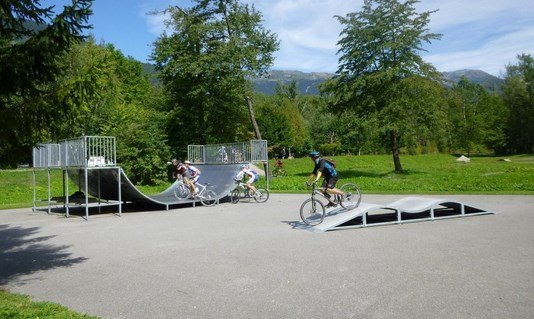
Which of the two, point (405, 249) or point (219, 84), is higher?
point (219, 84)

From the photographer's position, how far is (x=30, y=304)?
561 cm

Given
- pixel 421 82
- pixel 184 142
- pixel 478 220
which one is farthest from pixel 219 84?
pixel 478 220

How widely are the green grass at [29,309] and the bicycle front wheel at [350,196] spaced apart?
341 inches

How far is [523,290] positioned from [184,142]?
30899 mm

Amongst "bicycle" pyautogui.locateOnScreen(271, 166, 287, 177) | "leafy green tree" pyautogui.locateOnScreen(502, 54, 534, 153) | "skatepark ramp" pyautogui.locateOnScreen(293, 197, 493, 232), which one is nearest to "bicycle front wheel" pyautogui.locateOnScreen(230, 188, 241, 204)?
"skatepark ramp" pyautogui.locateOnScreen(293, 197, 493, 232)

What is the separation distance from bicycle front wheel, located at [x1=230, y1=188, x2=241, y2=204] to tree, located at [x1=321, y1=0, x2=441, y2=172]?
14621 mm

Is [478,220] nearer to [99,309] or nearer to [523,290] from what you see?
[523,290]

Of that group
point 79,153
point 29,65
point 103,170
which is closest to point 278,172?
point 103,170

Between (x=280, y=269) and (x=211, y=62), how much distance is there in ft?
81.5

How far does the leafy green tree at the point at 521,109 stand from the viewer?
225 feet

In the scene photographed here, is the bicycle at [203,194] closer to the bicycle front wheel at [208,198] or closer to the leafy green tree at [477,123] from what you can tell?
the bicycle front wheel at [208,198]

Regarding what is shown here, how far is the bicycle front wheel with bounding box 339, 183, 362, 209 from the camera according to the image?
12859 mm

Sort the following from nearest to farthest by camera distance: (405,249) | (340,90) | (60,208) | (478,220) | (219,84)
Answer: (405,249) < (478,220) < (60,208) < (219,84) < (340,90)

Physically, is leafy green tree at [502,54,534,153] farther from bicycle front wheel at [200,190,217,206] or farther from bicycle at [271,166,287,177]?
bicycle front wheel at [200,190,217,206]
